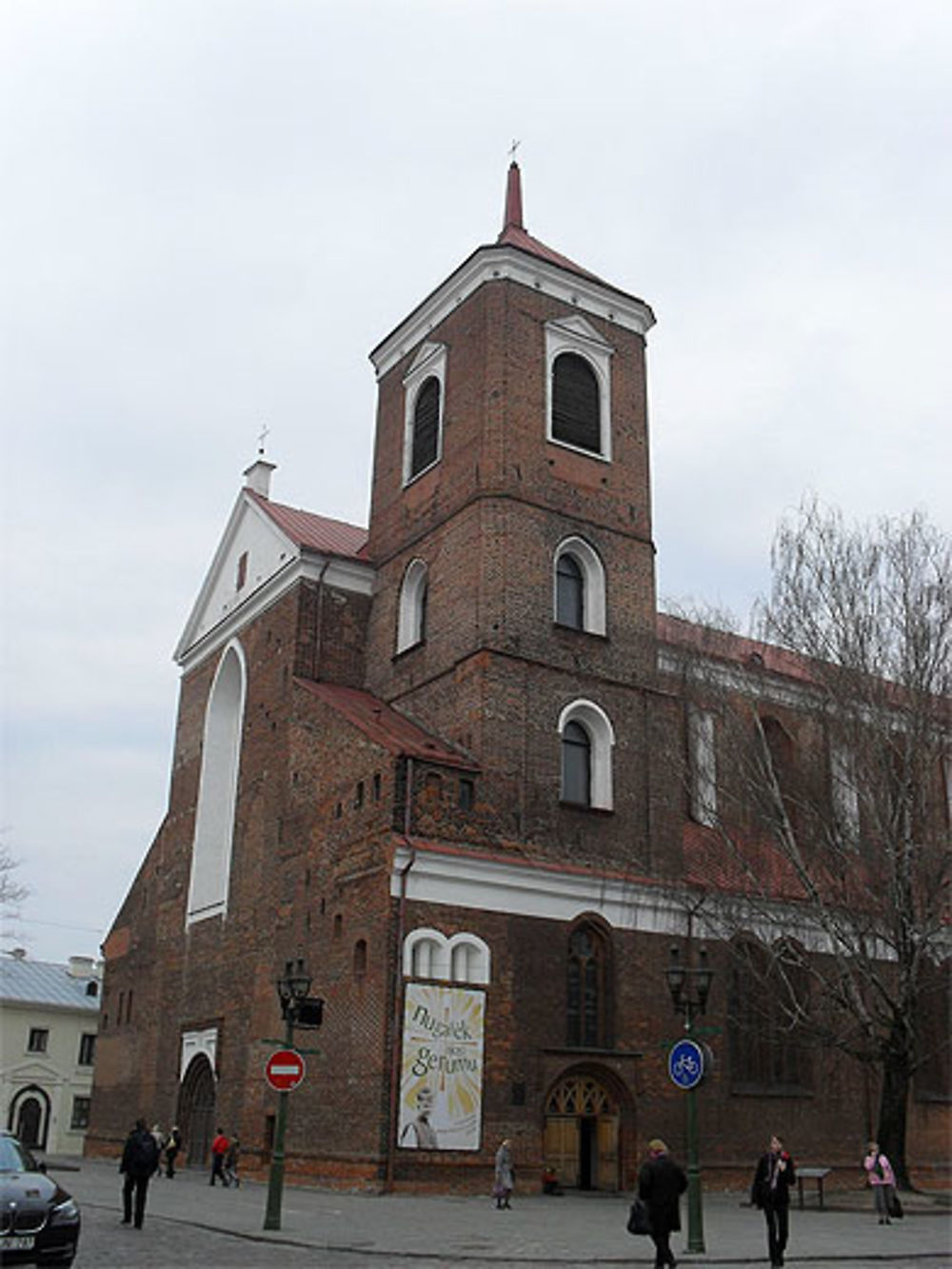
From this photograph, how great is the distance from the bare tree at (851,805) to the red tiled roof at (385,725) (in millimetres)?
5002

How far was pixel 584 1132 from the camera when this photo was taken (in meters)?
23.7

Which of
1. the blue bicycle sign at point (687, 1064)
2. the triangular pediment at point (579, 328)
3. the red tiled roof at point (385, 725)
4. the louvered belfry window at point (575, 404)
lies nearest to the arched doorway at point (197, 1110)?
the red tiled roof at point (385, 725)

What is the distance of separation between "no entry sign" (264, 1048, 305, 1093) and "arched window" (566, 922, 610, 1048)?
27.9 feet

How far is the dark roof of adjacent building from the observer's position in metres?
54.0

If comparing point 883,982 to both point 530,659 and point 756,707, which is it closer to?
point 756,707

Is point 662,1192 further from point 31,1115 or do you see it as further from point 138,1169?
point 31,1115

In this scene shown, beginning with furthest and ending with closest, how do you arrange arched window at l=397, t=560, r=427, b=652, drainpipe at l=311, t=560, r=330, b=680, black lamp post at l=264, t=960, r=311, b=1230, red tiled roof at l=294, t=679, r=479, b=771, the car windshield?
drainpipe at l=311, t=560, r=330, b=680 → arched window at l=397, t=560, r=427, b=652 → red tiled roof at l=294, t=679, r=479, b=771 → black lamp post at l=264, t=960, r=311, b=1230 → the car windshield

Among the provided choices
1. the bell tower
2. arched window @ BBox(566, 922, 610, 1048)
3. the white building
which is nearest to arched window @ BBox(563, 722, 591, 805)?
the bell tower

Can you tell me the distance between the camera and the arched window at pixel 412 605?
28.4m

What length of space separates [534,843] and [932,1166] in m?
12.4

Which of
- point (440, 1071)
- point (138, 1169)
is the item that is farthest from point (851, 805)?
point (138, 1169)

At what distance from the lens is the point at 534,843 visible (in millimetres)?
24203

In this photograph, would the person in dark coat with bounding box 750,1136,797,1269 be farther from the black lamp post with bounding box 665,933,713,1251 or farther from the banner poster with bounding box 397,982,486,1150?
the banner poster with bounding box 397,982,486,1150

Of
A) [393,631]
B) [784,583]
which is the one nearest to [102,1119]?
[393,631]
